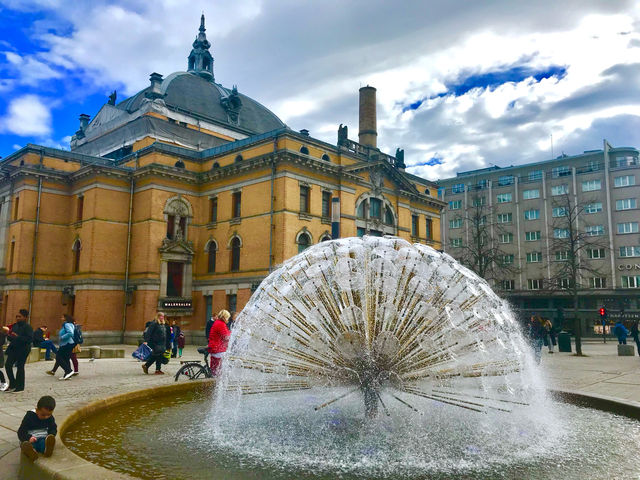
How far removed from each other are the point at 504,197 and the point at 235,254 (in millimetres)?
41170

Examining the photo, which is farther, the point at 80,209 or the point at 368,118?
the point at 368,118

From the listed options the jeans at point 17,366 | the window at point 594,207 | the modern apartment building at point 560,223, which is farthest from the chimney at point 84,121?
the window at point 594,207

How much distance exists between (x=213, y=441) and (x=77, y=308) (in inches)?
1206

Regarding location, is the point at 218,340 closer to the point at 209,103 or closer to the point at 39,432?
the point at 39,432

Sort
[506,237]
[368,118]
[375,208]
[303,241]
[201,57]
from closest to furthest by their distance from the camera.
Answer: [303,241] → [375,208] → [368,118] → [201,57] → [506,237]

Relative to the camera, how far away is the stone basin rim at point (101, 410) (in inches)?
184

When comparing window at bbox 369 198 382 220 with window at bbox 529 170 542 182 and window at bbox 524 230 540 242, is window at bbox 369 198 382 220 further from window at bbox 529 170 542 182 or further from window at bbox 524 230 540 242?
window at bbox 529 170 542 182

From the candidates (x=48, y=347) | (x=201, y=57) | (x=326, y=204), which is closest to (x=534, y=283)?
(x=326, y=204)

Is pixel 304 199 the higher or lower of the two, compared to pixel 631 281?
higher

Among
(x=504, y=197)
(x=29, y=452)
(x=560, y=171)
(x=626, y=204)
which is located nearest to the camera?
(x=29, y=452)

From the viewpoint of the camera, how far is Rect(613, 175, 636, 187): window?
182 ft

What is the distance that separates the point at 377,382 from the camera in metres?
6.92

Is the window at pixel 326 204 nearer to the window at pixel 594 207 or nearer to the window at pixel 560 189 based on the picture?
the window at pixel 594 207

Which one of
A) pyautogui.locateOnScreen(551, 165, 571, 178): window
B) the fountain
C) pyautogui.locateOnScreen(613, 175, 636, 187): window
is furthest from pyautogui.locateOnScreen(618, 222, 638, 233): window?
the fountain
